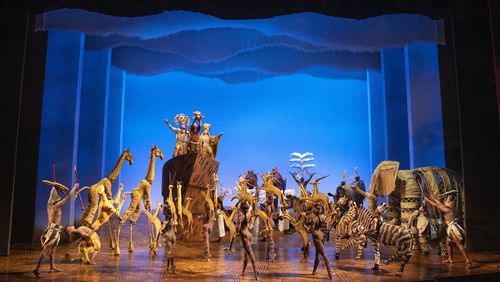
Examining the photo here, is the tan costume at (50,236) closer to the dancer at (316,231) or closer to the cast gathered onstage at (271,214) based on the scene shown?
the cast gathered onstage at (271,214)

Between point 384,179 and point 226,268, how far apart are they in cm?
298

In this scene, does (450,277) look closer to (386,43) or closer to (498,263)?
(498,263)

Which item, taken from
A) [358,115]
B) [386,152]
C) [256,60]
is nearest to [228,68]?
[256,60]

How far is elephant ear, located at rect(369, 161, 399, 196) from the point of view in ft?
22.7

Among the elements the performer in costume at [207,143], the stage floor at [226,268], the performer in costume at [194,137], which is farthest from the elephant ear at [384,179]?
the performer in costume at [194,137]

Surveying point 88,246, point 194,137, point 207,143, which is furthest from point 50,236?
point 207,143

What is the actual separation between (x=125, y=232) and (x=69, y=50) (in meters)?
3.87

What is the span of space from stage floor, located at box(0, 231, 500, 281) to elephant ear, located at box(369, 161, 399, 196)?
97 cm

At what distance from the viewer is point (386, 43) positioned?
1047cm

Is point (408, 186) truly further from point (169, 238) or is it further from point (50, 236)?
point (50, 236)

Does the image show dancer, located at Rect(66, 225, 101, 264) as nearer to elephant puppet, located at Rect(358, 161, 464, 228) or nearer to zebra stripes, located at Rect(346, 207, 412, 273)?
zebra stripes, located at Rect(346, 207, 412, 273)

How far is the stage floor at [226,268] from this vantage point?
4871mm

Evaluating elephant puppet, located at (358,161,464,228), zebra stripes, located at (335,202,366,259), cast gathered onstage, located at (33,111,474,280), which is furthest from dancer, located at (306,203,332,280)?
elephant puppet, located at (358,161,464,228)

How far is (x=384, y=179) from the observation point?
6977 millimetres
